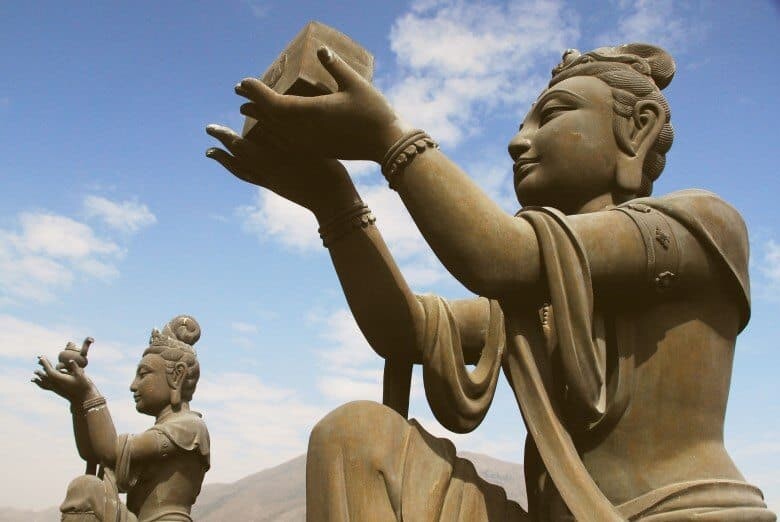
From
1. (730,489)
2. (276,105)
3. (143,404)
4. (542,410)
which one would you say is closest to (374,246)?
(276,105)

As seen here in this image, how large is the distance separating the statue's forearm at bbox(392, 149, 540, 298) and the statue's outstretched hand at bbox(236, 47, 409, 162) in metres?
0.17

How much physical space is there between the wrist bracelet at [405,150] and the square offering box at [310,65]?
349 mm

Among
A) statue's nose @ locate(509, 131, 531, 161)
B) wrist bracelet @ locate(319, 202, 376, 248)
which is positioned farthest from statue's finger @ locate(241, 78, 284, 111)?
statue's nose @ locate(509, 131, 531, 161)

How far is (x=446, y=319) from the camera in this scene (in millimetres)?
3287

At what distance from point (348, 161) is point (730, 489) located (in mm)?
1708

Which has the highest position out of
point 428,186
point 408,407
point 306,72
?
point 306,72

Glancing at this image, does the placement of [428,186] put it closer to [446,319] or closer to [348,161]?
[348,161]

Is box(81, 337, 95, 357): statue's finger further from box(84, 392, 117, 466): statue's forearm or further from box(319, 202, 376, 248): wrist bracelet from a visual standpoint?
box(319, 202, 376, 248): wrist bracelet

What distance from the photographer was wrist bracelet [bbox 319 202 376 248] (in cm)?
318

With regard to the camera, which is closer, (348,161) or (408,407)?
(348,161)

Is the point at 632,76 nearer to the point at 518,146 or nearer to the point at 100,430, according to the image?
the point at 518,146

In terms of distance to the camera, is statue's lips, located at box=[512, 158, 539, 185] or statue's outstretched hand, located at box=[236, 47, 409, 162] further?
statue's lips, located at box=[512, 158, 539, 185]

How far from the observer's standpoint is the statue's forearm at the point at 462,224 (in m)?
2.70

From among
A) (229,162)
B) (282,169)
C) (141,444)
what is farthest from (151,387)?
(282,169)
